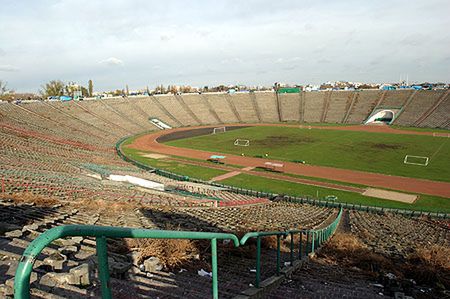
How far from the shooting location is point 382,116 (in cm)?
9031

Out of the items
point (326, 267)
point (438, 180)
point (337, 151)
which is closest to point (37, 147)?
point (326, 267)

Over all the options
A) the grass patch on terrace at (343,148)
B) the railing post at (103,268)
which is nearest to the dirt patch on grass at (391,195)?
the grass patch on terrace at (343,148)

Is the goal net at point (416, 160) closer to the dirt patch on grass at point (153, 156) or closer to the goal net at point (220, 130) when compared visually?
the dirt patch on grass at point (153, 156)

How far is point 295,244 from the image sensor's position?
14.9 meters

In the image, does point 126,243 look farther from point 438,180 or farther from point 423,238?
point 438,180

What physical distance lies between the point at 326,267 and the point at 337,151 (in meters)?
46.9

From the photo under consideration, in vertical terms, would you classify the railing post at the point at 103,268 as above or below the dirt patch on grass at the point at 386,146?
above

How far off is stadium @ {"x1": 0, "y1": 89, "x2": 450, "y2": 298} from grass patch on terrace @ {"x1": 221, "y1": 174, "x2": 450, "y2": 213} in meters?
0.26

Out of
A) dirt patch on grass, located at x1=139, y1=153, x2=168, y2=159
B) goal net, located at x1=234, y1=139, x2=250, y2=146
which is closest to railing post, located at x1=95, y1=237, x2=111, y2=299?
dirt patch on grass, located at x1=139, y1=153, x2=168, y2=159

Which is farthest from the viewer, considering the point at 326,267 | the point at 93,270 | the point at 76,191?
the point at 76,191

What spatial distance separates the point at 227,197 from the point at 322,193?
11.4 m

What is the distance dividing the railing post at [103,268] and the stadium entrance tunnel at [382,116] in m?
93.2

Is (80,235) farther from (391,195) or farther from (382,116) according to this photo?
(382,116)

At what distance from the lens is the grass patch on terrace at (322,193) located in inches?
1233
